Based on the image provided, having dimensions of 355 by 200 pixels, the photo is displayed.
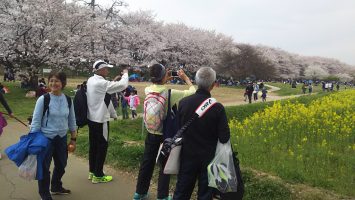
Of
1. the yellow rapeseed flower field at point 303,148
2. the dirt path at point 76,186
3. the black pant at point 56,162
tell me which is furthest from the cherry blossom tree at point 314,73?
the black pant at point 56,162

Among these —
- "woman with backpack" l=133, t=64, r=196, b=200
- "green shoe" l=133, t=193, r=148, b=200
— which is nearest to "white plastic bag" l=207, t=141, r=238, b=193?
"woman with backpack" l=133, t=64, r=196, b=200

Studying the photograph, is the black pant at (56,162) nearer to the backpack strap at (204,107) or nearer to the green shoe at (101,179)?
the green shoe at (101,179)

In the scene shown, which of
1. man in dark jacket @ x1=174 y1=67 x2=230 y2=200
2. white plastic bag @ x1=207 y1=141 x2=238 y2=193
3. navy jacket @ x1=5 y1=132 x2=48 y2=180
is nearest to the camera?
white plastic bag @ x1=207 y1=141 x2=238 y2=193

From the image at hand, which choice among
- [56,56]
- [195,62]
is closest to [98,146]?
[56,56]

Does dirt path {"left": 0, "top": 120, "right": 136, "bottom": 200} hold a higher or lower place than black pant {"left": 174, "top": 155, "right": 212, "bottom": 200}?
lower

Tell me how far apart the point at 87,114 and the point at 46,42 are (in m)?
18.8

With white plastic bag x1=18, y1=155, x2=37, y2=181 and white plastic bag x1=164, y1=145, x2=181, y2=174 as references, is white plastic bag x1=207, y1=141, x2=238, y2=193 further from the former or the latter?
white plastic bag x1=18, y1=155, x2=37, y2=181

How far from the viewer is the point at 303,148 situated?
686 cm

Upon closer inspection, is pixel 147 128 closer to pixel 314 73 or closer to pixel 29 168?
pixel 29 168

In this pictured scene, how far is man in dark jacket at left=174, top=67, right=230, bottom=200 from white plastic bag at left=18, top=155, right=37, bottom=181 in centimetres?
166

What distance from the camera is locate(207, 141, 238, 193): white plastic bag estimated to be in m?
3.44

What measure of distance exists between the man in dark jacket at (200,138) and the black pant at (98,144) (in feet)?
5.79

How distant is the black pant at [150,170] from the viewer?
4453 millimetres

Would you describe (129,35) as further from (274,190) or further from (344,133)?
(274,190)
